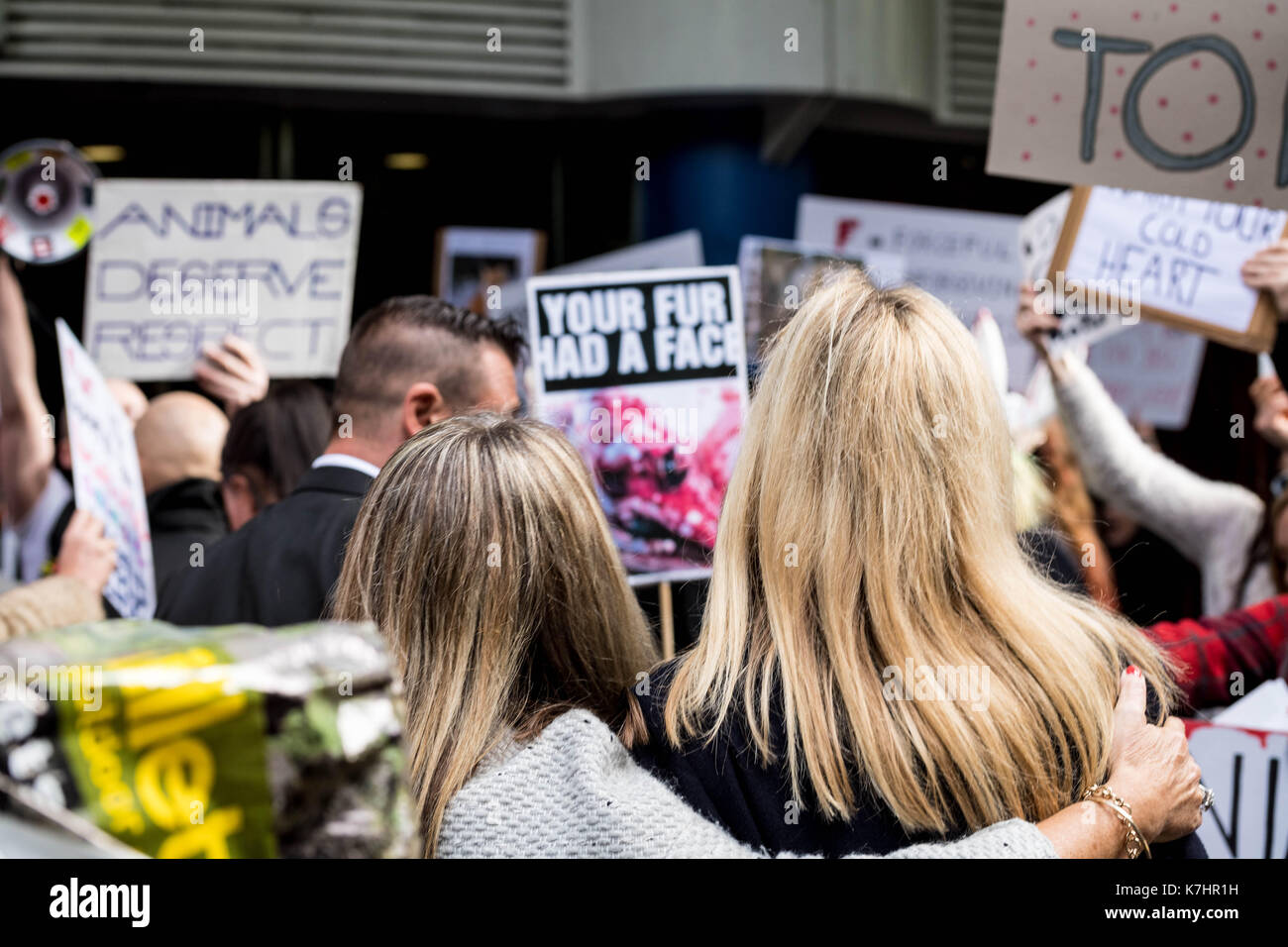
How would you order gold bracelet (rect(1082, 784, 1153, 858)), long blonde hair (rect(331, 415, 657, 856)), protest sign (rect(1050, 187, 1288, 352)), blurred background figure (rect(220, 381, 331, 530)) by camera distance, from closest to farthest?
1. gold bracelet (rect(1082, 784, 1153, 858))
2. long blonde hair (rect(331, 415, 657, 856))
3. blurred background figure (rect(220, 381, 331, 530))
4. protest sign (rect(1050, 187, 1288, 352))

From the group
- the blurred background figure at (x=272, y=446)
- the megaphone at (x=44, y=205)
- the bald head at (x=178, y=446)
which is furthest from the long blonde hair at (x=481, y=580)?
the megaphone at (x=44, y=205)

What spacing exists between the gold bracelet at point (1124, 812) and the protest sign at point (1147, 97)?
1686mm

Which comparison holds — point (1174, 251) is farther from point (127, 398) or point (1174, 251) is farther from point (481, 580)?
point (127, 398)

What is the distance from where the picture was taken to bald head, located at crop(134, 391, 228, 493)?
3.84 metres

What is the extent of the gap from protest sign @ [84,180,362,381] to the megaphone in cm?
28

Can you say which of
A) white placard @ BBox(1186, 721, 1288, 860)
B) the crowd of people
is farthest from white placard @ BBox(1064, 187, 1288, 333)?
the crowd of people

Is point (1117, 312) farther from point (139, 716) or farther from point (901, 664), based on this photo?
point (139, 716)

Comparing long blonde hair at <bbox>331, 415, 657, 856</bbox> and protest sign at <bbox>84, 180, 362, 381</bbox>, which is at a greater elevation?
protest sign at <bbox>84, 180, 362, 381</bbox>

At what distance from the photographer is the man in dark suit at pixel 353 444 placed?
2578 mm

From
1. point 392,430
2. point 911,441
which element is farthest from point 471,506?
point 392,430
